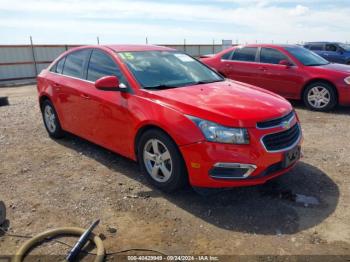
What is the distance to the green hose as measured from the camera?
112 inches

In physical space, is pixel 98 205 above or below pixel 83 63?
below

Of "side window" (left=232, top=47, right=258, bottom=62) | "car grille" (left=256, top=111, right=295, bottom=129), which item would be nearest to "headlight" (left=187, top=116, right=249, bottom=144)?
"car grille" (left=256, top=111, right=295, bottom=129)

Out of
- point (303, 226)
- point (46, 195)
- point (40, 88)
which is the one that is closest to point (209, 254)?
point (303, 226)

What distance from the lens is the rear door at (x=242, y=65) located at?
9.03 m

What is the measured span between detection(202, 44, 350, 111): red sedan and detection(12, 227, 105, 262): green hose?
21.5 feet

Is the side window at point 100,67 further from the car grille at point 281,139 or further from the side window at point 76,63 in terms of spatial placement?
the car grille at point 281,139

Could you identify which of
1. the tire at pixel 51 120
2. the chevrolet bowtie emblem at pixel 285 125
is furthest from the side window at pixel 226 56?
the chevrolet bowtie emblem at pixel 285 125

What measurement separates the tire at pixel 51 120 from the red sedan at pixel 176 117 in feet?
1.62

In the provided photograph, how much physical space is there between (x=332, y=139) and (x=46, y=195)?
4.54 metres

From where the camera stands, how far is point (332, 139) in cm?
589

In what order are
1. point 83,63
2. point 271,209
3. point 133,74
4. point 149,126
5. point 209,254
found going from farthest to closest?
point 83,63 → point 133,74 → point 149,126 → point 271,209 → point 209,254

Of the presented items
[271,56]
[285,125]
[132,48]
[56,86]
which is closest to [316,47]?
[271,56]

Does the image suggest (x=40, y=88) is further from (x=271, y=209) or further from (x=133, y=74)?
(x=271, y=209)

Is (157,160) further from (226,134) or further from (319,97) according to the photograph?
(319,97)
